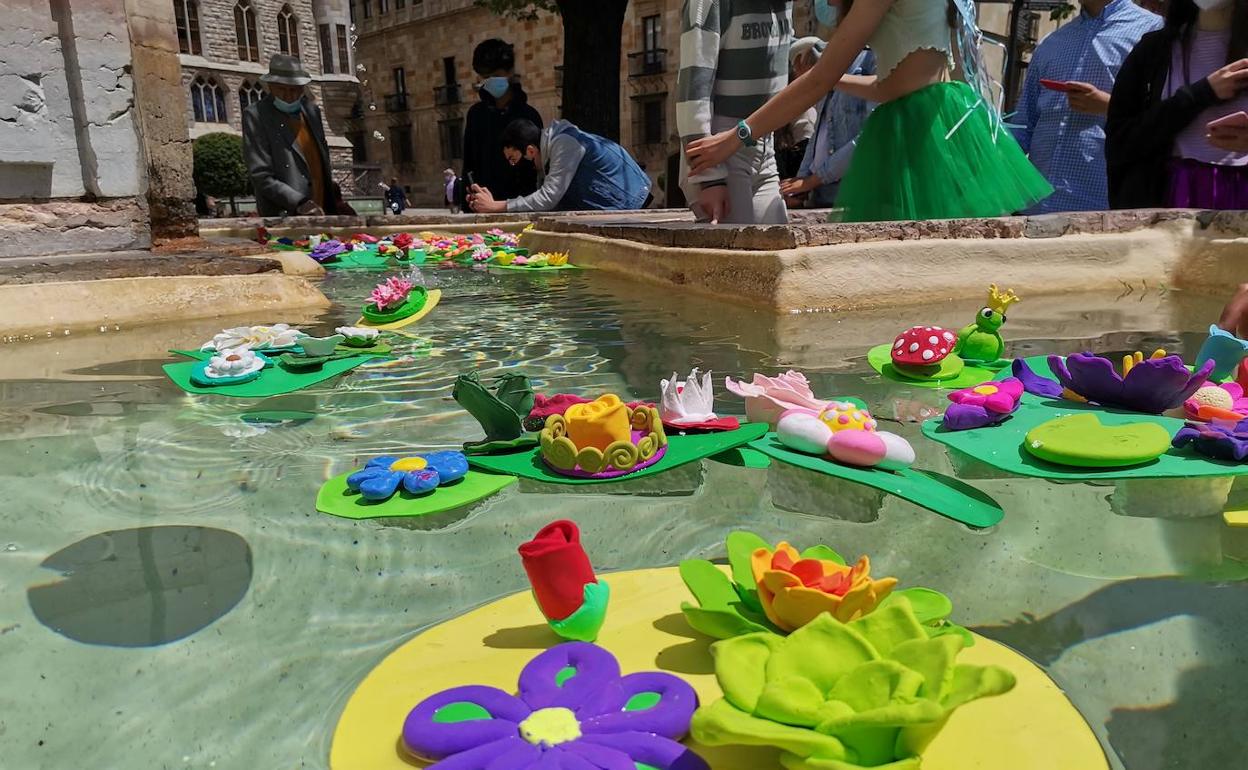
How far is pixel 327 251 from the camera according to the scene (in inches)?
260

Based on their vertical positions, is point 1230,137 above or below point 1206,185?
above

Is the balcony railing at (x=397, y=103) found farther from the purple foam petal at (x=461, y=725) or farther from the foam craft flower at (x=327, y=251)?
the purple foam petal at (x=461, y=725)

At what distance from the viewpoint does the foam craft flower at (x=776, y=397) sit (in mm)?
1960

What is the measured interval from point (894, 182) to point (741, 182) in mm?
805

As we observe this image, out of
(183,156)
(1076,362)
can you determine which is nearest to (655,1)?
(183,156)

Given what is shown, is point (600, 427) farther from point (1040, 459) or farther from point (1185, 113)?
point (1185, 113)

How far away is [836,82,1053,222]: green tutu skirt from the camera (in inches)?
148

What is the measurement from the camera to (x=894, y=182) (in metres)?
4.06

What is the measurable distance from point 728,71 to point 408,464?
322cm

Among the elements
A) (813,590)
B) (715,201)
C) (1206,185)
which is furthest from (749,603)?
(1206,185)

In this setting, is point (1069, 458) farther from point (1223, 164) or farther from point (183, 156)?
point (183, 156)

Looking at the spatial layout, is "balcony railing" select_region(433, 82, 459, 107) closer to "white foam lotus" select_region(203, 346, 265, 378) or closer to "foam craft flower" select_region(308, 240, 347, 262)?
"foam craft flower" select_region(308, 240, 347, 262)

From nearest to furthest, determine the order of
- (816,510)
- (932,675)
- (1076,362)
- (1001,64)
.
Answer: (932,675) → (816,510) → (1076,362) → (1001,64)

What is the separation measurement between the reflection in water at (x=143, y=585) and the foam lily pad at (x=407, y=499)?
Answer: 19 cm
